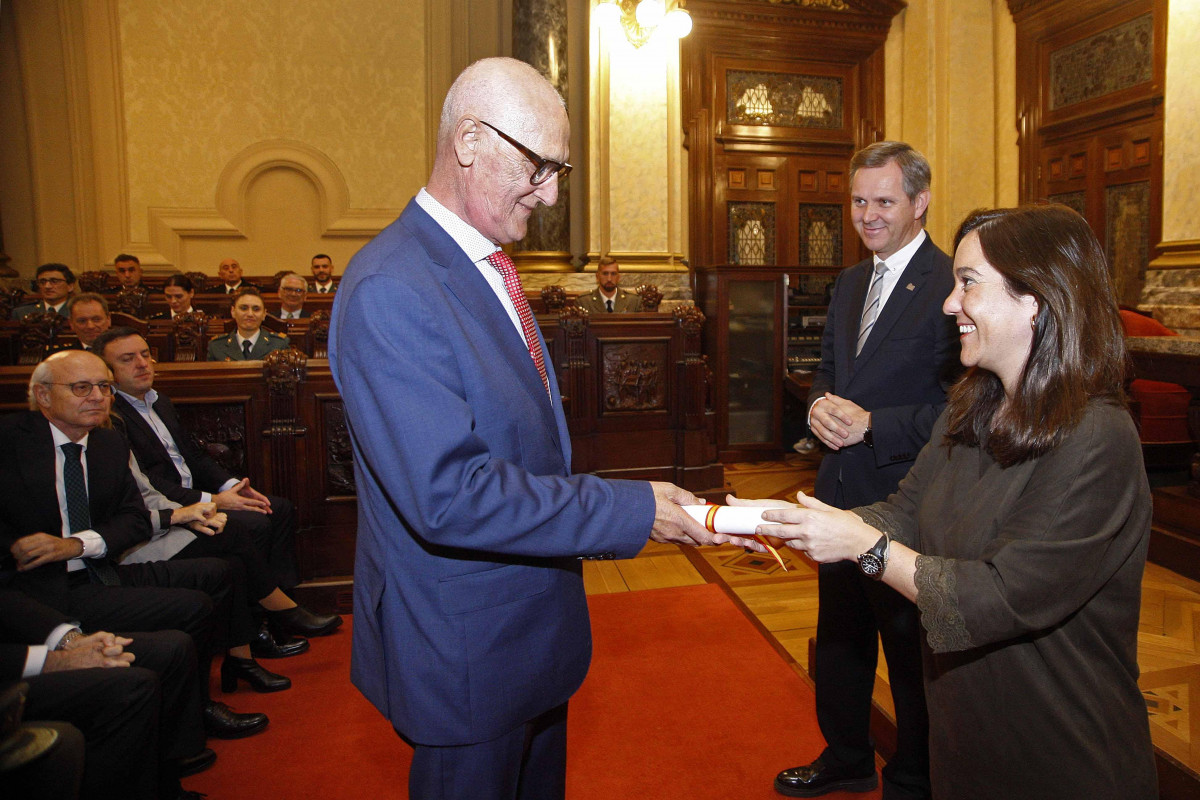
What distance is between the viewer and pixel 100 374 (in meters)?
2.61

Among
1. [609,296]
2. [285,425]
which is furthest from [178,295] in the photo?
[609,296]

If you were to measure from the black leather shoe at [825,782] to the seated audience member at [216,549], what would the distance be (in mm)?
1942

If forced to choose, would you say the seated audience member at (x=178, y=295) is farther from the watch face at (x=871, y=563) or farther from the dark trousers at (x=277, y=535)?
the watch face at (x=871, y=563)

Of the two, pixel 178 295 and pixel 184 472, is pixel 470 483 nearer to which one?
pixel 184 472

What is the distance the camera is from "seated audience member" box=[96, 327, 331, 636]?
318 cm

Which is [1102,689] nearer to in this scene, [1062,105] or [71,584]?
[71,584]

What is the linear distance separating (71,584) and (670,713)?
1974 millimetres

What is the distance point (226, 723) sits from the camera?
2707 millimetres

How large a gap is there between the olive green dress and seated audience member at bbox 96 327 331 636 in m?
2.75

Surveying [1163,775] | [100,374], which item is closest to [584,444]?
[100,374]

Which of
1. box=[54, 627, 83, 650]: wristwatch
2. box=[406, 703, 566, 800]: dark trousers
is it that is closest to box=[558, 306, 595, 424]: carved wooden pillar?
box=[54, 627, 83, 650]: wristwatch

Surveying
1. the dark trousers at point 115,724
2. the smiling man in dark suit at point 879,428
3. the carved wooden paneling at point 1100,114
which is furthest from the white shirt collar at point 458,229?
the carved wooden paneling at point 1100,114

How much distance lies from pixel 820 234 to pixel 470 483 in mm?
7647

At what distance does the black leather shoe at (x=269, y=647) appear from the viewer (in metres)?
3.34
